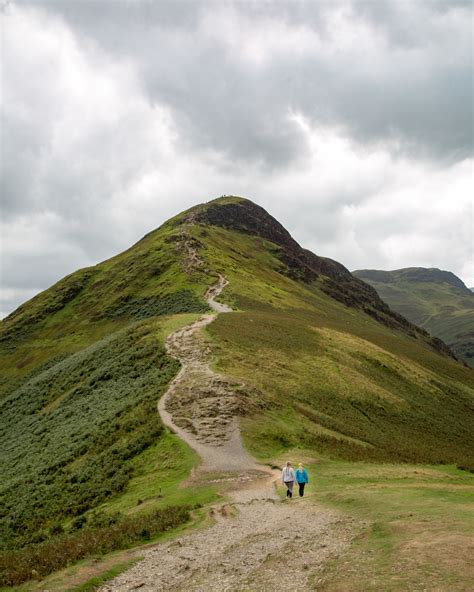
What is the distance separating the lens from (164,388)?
Result: 142 feet

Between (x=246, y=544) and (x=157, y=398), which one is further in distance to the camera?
(x=157, y=398)

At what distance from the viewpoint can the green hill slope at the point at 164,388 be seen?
3312 centimetres

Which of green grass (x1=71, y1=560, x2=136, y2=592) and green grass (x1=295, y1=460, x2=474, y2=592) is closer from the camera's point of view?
green grass (x1=295, y1=460, x2=474, y2=592)

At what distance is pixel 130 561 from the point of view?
54.7ft

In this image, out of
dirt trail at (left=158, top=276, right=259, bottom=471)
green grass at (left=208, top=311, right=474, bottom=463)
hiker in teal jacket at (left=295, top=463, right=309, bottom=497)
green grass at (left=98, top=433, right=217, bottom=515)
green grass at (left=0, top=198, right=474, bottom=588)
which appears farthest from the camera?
green grass at (left=208, top=311, right=474, bottom=463)

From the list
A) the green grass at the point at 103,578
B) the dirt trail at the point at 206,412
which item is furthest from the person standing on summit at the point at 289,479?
the green grass at the point at 103,578

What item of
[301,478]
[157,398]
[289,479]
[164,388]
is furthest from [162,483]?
[164,388]

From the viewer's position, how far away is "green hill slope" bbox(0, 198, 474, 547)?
33125 mm

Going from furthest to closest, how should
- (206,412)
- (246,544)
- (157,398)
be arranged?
(157,398)
(206,412)
(246,544)

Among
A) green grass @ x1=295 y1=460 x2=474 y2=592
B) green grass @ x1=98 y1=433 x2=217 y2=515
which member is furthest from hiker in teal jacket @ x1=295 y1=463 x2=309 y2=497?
green grass @ x1=98 y1=433 x2=217 y2=515

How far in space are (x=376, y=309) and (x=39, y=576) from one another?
182 metres

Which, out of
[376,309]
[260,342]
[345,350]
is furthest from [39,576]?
[376,309]

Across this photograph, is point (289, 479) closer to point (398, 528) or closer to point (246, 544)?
point (246, 544)

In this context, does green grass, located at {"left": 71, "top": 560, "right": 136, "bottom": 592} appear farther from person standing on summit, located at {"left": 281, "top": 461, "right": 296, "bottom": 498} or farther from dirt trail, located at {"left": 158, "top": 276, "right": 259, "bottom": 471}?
dirt trail, located at {"left": 158, "top": 276, "right": 259, "bottom": 471}
